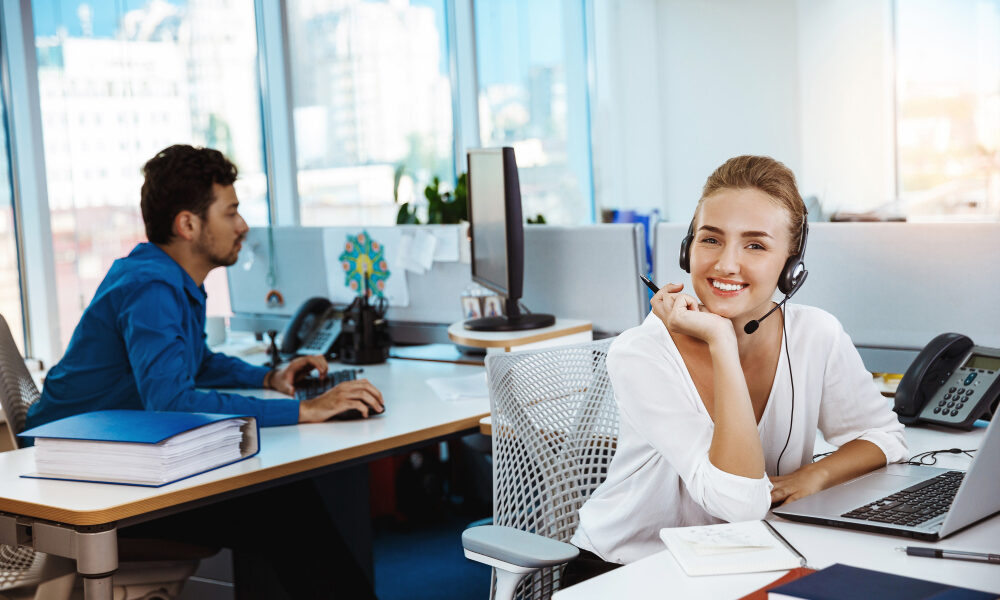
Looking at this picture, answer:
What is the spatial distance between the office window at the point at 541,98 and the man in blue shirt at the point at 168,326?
3.30 meters

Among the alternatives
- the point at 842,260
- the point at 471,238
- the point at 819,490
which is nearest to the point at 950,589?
the point at 819,490

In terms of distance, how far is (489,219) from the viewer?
2498 millimetres

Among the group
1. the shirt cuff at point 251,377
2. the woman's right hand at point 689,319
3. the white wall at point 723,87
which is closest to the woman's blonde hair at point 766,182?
the woman's right hand at point 689,319

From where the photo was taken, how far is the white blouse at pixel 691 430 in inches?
50.3

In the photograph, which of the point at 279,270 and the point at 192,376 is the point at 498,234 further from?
the point at 279,270

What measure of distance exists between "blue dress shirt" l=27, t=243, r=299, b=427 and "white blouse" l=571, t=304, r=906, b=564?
836mm

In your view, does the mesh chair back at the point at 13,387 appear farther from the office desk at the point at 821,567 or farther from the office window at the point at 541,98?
the office window at the point at 541,98

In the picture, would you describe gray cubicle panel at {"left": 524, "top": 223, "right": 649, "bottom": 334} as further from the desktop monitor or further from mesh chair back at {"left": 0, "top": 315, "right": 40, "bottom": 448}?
mesh chair back at {"left": 0, "top": 315, "right": 40, "bottom": 448}

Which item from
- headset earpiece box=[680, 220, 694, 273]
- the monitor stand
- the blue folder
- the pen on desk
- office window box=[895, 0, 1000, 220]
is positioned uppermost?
office window box=[895, 0, 1000, 220]

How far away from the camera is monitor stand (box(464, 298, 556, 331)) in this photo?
2.43m

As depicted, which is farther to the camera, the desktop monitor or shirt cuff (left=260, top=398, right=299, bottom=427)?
the desktop monitor

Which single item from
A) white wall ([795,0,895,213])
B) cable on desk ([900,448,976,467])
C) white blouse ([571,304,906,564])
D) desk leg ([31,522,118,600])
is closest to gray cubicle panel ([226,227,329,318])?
desk leg ([31,522,118,600])

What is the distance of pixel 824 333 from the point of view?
4.87ft

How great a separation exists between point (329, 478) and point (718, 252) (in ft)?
4.11
